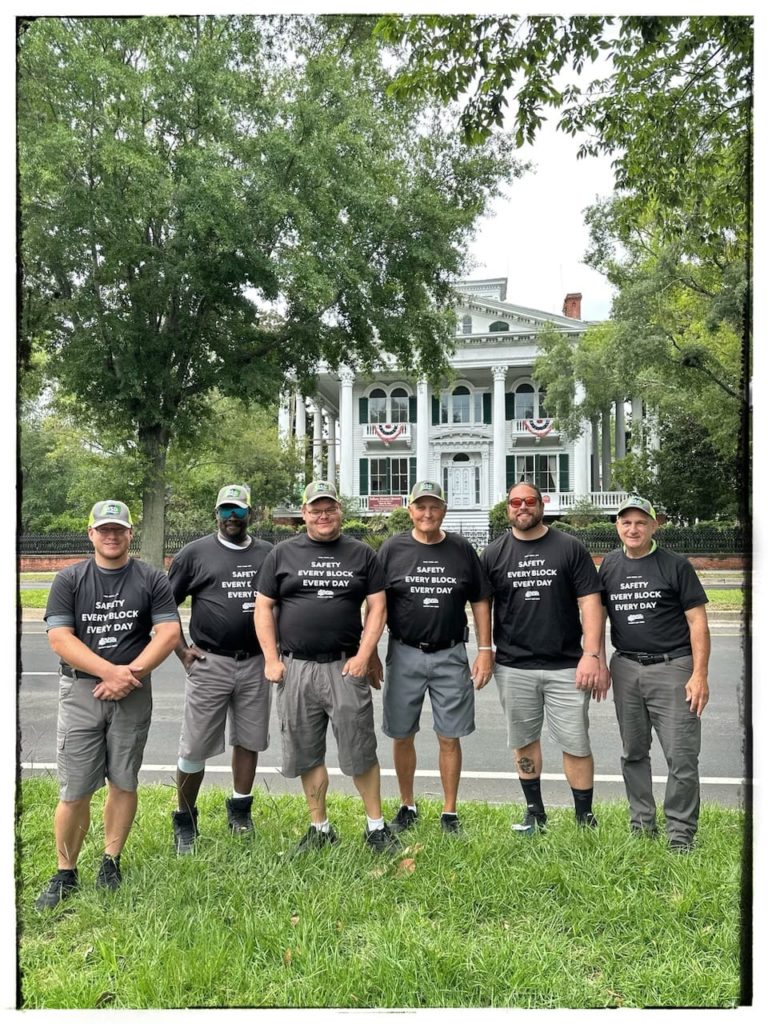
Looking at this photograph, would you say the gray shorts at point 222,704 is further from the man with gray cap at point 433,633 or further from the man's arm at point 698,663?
the man's arm at point 698,663

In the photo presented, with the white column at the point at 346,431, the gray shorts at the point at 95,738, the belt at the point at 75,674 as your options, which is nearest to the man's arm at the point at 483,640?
the gray shorts at the point at 95,738

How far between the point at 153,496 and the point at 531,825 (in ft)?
19.6

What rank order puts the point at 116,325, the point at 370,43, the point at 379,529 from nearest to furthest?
the point at 370,43
the point at 379,529
the point at 116,325

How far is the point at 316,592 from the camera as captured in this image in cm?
381

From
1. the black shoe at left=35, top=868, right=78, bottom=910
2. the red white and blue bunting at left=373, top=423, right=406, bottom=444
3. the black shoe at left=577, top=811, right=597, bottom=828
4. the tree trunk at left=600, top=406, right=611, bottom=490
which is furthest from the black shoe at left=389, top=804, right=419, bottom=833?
the tree trunk at left=600, top=406, right=611, bottom=490

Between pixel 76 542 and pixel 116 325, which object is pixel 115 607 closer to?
pixel 76 542

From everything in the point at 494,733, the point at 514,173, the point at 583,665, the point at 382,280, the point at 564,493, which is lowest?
the point at 494,733

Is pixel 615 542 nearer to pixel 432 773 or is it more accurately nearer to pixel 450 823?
pixel 432 773

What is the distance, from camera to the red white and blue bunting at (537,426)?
49.0 feet

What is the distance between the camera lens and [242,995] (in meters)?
2.73

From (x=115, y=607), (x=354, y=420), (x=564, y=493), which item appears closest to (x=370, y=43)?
(x=115, y=607)

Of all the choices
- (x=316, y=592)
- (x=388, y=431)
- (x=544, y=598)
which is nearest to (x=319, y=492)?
(x=316, y=592)

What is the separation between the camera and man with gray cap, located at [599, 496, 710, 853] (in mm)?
3783

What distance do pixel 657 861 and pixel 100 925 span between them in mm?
2592
